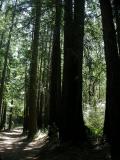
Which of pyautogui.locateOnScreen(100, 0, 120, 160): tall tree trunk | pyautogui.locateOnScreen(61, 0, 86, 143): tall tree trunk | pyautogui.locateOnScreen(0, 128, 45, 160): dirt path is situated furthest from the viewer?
pyautogui.locateOnScreen(0, 128, 45, 160): dirt path

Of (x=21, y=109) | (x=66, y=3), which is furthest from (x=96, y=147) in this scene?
(x=21, y=109)

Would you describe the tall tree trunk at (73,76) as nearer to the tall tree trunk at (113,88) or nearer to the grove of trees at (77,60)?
the grove of trees at (77,60)

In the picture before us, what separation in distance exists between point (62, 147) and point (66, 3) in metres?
5.73

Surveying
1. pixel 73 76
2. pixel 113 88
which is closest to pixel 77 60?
pixel 73 76

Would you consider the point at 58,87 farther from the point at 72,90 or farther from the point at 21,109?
the point at 21,109

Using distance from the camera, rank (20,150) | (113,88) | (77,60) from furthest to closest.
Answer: (20,150)
(77,60)
(113,88)

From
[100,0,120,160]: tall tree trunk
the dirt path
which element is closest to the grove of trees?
[100,0,120,160]: tall tree trunk

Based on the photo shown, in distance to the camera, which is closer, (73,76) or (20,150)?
(73,76)

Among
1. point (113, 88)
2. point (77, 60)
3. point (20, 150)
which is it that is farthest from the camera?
point (20, 150)

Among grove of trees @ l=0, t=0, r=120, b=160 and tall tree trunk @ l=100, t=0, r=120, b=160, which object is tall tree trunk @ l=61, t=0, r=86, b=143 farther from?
tall tree trunk @ l=100, t=0, r=120, b=160

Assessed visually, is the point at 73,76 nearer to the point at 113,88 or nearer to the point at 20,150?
the point at 20,150

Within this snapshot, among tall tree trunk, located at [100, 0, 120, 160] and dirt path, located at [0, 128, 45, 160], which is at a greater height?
tall tree trunk, located at [100, 0, 120, 160]

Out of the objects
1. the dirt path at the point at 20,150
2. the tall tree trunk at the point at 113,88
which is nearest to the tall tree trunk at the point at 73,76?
the dirt path at the point at 20,150

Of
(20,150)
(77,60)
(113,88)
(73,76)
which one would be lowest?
(20,150)
